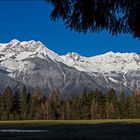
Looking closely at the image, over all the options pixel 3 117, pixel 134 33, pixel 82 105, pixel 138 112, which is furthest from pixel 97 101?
pixel 134 33

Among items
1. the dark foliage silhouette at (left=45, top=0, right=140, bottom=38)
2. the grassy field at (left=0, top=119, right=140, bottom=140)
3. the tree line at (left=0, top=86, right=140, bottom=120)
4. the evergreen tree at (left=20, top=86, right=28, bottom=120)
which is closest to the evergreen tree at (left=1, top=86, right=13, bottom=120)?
the tree line at (left=0, top=86, right=140, bottom=120)

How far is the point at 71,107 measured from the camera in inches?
6491

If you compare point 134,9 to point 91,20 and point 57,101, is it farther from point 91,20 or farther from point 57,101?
point 57,101

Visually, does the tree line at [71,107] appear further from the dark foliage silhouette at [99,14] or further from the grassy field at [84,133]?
the dark foliage silhouette at [99,14]

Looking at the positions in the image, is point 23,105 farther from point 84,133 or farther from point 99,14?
point 99,14

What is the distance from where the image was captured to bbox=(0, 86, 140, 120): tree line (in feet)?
527

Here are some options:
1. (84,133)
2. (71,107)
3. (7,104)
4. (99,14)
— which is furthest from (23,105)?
(99,14)

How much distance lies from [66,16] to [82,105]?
5991 inches

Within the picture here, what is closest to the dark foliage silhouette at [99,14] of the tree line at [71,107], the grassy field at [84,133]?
the grassy field at [84,133]

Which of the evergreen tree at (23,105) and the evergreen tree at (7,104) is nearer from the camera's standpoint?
the evergreen tree at (7,104)

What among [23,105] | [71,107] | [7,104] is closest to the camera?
[71,107]

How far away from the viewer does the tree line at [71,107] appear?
6329 inches

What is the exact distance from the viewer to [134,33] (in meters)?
12.7

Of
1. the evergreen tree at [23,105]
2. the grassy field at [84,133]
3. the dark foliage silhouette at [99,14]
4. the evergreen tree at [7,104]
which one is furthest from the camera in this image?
the evergreen tree at [23,105]
